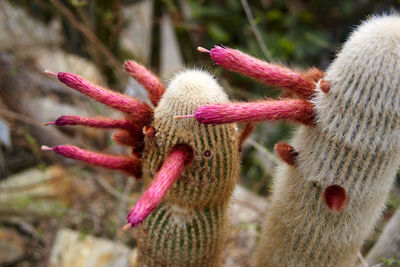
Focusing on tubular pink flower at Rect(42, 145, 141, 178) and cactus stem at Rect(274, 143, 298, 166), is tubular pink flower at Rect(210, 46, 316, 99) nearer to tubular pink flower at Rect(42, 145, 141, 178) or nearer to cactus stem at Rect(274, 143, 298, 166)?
cactus stem at Rect(274, 143, 298, 166)

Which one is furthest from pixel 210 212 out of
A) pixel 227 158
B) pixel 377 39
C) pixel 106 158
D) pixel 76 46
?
pixel 76 46

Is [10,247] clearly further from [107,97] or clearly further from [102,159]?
[107,97]

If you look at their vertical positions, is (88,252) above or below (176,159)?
below

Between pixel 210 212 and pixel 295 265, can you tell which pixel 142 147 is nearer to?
pixel 210 212

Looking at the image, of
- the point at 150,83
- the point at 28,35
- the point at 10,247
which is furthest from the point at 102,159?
the point at 28,35

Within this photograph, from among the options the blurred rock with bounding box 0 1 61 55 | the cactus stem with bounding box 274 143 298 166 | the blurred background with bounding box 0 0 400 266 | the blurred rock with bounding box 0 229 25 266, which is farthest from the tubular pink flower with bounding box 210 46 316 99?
the blurred rock with bounding box 0 1 61 55

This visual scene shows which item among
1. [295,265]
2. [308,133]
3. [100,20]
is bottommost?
[295,265]

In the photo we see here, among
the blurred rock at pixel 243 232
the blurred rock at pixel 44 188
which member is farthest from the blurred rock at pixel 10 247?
the blurred rock at pixel 243 232
